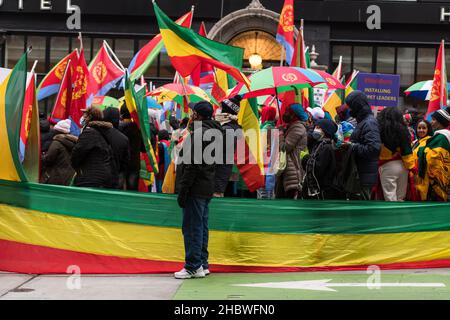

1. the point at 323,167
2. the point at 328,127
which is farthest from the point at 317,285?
the point at 328,127

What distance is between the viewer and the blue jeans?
970 centimetres

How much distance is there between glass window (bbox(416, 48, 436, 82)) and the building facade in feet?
0.12

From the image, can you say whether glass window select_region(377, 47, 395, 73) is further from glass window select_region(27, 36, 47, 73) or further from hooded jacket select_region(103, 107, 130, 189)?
hooded jacket select_region(103, 107, 130, 189)

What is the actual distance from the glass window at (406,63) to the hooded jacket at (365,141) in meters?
26.8

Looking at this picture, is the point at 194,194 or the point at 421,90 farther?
Answer: the point at 421,90

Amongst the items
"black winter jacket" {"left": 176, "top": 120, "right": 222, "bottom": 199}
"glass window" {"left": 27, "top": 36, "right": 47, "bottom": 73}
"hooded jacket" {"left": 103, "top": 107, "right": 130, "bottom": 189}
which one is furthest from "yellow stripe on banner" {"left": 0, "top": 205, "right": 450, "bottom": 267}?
"glass window" {"left": 27, "top": 36, "right": 47, "bottom": 73}

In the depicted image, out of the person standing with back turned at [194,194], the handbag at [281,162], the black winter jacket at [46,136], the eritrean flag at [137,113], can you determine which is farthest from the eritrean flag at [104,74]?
the person standing with back turned at [194,194]

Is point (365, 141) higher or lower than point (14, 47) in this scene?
lower

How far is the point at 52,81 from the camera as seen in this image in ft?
58.3

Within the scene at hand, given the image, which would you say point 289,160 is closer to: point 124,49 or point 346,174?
point 346,174

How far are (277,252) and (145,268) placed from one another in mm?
1389

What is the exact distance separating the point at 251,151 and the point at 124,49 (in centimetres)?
2624
